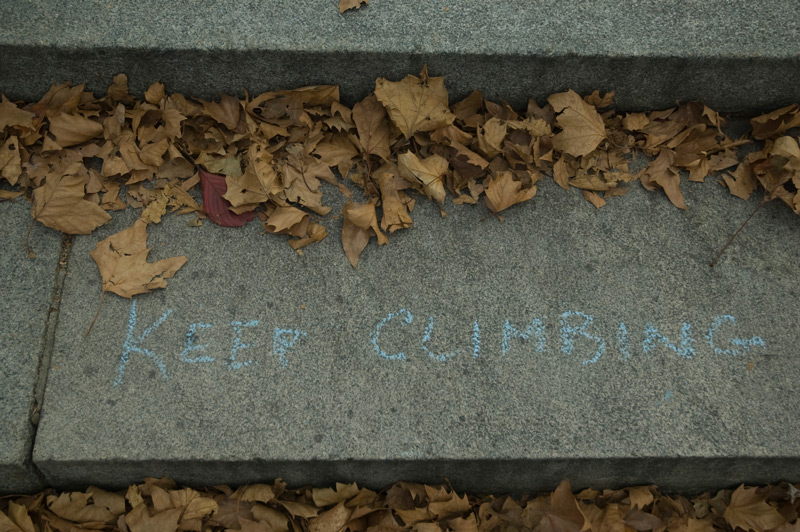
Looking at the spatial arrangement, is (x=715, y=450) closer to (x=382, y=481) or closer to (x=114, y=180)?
Result: (x=382, y=481)

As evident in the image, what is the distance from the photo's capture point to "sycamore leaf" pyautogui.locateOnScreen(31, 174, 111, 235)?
6.99ft

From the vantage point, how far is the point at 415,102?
7.27ft

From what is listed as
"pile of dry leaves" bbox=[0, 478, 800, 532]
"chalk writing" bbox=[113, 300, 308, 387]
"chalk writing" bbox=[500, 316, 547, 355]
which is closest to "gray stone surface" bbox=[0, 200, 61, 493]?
"pile of dry leaves" bbox=[0, 478, 800, 532]

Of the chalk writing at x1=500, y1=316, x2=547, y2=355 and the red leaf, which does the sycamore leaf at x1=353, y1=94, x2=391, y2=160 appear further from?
the chalk writing at x1=500, y1=316, x2=547, y2=355

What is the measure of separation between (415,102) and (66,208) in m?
1.29

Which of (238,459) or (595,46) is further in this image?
(595,46)

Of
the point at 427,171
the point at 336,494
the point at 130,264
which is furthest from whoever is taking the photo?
the point at 427,171

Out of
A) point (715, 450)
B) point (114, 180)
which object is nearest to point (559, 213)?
point (715, 450)

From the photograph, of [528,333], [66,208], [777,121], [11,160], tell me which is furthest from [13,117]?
[777,121]

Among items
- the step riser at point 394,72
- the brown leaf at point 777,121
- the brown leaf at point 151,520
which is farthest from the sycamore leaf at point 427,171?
the brown leaf at point 151,520

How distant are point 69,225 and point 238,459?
Result: 3.39 feet

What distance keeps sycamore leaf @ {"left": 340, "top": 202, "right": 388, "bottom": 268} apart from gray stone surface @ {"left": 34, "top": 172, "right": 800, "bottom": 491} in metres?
0.04

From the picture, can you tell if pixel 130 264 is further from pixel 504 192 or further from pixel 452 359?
pixel 504 192

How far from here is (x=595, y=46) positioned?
2.20m
